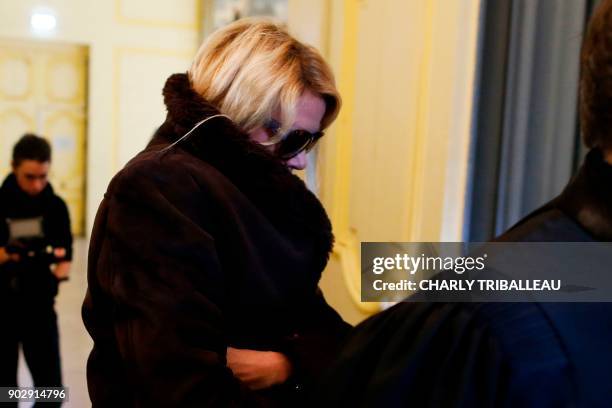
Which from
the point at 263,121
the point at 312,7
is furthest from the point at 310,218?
the point at 312,7

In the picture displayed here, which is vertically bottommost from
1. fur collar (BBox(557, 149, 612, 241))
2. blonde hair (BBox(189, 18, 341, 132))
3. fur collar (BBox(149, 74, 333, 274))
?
fur collar (BBox(557, 149, 612, 241))

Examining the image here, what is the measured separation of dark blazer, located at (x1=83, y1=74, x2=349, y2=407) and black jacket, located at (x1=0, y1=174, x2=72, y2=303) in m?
1.62

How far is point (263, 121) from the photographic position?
39.7 inches

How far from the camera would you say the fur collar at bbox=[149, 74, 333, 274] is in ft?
3.15

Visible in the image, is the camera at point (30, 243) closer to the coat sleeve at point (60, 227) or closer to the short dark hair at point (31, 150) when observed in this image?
the coat sleeve at point (60, 227)

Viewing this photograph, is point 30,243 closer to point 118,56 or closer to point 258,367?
point 258,367

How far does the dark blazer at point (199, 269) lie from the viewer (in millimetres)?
863

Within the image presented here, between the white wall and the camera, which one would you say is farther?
the white wall

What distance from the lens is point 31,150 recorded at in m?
2.63

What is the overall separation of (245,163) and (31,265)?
183cm

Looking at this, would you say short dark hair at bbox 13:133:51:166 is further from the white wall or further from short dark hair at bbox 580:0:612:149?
the white wall

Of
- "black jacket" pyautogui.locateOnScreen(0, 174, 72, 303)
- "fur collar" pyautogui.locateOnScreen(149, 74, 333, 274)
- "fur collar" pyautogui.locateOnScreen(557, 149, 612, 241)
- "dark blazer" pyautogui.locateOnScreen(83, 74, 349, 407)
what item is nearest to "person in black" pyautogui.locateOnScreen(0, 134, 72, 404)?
"black jacket" pyautogui.locateOnScreen(0, 174, 72, 303)

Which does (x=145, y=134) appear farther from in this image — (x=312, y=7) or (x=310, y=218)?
(x=310, y=218)

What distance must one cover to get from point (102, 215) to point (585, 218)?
0.70 metres
